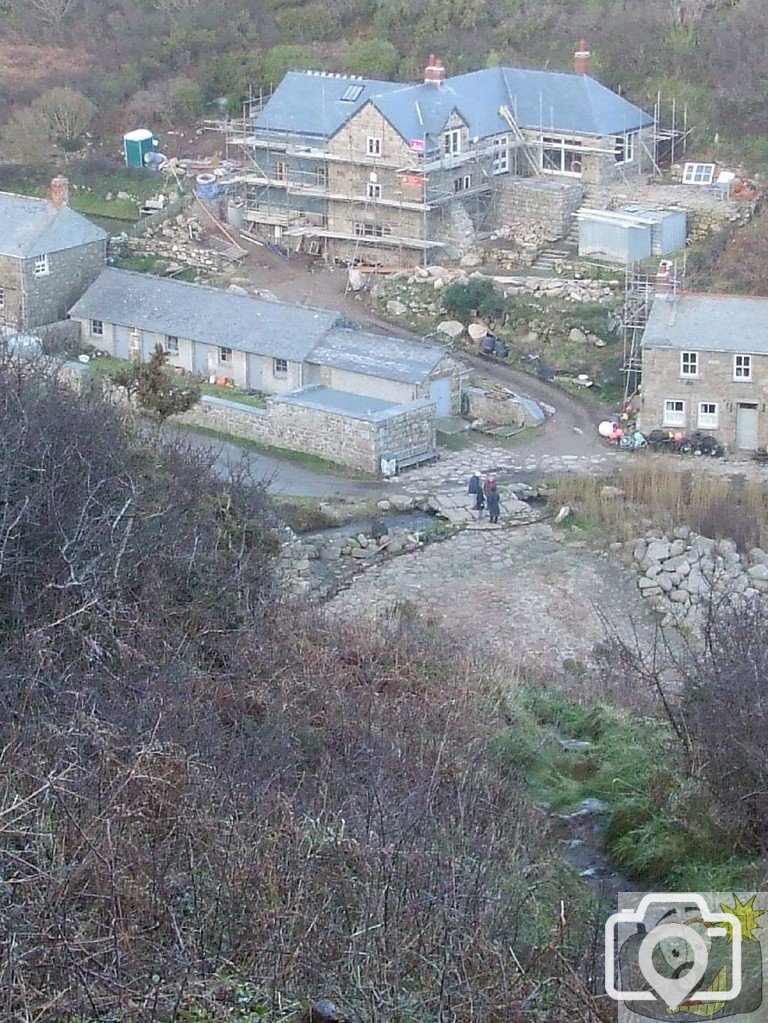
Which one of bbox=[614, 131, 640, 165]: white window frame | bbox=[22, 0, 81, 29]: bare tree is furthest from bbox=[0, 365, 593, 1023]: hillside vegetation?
bbox=[22, 0, 81, 29]: bare tree

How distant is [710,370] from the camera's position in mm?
26078

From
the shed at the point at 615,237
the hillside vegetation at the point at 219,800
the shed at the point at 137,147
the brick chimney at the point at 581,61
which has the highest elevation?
the brick chimney at the point at 581,61

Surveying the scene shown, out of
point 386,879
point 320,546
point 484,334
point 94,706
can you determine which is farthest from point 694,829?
point 484,334

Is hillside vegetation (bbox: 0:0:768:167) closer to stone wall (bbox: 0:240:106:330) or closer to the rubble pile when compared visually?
the rubble pile

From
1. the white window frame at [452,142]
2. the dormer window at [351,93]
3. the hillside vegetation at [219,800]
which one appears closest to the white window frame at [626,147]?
the white window frame at [452,142]

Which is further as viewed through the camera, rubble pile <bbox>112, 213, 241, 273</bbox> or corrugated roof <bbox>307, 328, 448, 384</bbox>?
rubble pile <bbox>112, 213, 241, 273</bbox>

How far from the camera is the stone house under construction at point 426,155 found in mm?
34812

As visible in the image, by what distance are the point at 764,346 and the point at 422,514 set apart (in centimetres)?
640

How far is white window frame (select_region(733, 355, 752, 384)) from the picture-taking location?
25.9 metres

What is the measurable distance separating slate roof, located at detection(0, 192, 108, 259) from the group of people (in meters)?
11.8

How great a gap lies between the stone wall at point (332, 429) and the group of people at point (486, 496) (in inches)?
74.5

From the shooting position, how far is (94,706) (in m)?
9.50

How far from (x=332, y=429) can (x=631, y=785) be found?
15557 millimetres

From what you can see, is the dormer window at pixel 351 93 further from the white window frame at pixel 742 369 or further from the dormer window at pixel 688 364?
the white window frame at pixel 742 369
